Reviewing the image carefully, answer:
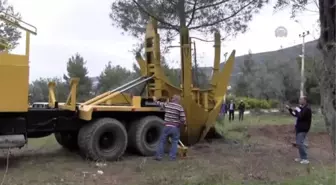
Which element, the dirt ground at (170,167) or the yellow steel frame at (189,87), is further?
the yellow steel frame at (189,87)

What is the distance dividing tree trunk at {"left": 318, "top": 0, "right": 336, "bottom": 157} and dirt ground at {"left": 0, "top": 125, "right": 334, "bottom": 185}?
2.08 metres

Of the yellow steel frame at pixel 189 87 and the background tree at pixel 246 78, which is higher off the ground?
the background tree at pixel 246 78

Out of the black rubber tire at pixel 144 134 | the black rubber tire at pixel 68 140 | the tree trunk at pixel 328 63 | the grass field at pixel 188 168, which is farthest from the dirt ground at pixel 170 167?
the tree trunk at pixel 328 63

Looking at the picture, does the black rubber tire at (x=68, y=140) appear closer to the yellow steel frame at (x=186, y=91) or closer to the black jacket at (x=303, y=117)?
the yellow steel frame at (x=186, y=91)

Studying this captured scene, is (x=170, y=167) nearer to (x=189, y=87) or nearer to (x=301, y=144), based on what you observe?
(x=189, y=87)

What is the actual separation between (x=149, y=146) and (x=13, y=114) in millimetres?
3293

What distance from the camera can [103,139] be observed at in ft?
34.9

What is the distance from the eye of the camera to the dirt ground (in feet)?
27.0

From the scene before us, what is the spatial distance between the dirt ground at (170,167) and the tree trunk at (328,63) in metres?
2.08

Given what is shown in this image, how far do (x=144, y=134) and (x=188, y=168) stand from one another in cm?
205

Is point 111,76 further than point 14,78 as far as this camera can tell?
Yes

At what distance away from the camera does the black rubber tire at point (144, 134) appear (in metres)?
11.2

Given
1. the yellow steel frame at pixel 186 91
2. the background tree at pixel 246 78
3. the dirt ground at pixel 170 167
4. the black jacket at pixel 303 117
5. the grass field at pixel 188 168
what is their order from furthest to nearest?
the background tree at pixel 246 78
the yellow steel frame at pixel 186 91
the black jacket at pixel 303 117
the dirt ground at pixel 170 167
the grass field at pixel 188 168

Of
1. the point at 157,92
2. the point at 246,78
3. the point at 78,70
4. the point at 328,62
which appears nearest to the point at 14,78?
the point at 157,92
